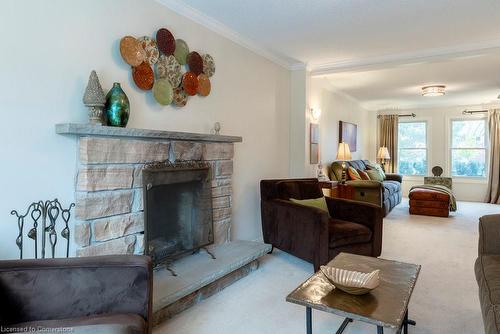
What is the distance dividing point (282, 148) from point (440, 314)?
8.80 feet

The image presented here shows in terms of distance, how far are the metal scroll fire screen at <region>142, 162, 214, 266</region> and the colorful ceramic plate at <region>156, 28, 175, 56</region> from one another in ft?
2.91

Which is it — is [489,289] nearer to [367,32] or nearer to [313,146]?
[367,32]

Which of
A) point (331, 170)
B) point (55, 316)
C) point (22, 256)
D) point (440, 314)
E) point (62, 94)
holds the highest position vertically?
point (62, 94)

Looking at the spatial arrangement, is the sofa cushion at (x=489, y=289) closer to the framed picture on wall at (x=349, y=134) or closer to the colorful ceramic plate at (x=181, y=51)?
the colorful ceramic plate at (x=181, y=51)

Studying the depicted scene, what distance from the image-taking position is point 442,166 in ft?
26.3

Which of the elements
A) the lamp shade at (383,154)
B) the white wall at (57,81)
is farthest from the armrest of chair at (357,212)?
the lamp shade at (383,154)

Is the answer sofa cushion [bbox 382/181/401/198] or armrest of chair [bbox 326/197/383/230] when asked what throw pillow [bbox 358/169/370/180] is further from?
armrest of chair [bbox 326/197/383/230]

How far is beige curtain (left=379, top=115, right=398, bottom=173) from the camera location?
8.30 meters

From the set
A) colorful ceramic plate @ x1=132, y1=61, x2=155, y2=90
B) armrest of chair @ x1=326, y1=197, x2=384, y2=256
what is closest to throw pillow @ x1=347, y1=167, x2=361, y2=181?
armrest of chair @ x1=326, y1=197, x2=384, y2=256

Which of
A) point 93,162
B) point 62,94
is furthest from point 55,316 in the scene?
point 62,94

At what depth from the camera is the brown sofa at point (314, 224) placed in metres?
2.96

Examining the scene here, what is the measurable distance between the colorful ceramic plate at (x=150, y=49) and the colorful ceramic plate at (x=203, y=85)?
51 cm

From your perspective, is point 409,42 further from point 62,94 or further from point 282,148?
point 62,94

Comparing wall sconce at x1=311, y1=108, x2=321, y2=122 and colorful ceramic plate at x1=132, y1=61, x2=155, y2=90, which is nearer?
colorful ceramic plate at x1=132, y1=61, x2=155, y2=90
